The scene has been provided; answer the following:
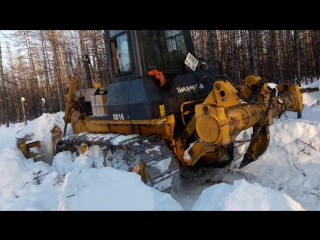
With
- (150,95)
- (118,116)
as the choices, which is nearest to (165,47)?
(150,95)

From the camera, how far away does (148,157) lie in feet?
13.5

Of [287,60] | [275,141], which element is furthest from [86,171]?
[287,60]

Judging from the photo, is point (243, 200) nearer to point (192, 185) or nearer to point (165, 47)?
point (192, 185)

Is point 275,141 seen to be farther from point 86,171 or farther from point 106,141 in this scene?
point 86,171

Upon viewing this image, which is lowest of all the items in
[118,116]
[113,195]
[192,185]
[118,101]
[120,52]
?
[192,185]

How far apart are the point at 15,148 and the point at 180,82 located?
20.0ft

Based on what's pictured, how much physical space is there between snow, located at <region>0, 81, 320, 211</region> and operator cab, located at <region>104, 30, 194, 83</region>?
1387 millimetres

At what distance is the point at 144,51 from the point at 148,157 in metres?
1.84

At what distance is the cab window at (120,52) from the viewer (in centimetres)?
480

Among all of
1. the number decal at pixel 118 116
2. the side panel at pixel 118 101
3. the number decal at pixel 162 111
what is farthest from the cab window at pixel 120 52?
the number decal at pixel 162 111

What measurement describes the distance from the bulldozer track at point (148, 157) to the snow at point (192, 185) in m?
0.13

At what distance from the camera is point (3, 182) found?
196 inches

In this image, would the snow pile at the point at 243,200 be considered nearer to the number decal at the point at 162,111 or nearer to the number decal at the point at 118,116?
the number decal at the point at 162,111

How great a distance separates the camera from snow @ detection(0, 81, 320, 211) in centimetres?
276
